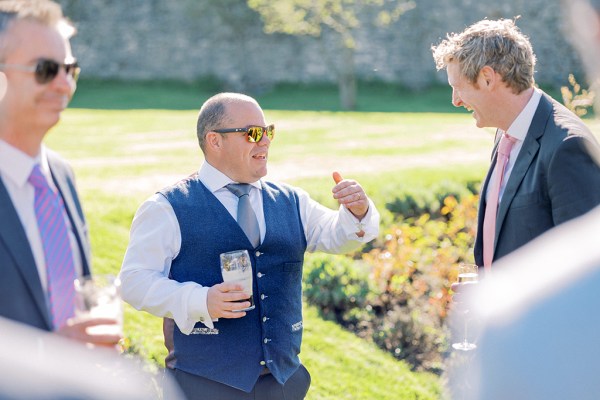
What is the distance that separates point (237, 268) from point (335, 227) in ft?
2.05

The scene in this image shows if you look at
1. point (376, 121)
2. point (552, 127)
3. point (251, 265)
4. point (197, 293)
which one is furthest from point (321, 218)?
point (376, 121)

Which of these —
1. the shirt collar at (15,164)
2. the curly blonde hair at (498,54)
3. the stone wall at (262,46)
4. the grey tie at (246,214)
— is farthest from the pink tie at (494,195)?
the stone wall at (262,46)

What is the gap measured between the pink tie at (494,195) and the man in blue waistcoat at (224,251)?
541mm

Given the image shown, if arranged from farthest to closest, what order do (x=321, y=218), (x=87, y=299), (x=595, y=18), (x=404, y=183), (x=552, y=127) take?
1. (x=404, y=183)
2. (x=321, y=218)
3. (x=552, y=127)
4. (x=87, y=299)
5. (x=595, y=18)

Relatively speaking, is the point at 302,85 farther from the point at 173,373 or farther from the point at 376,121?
the point at 173,373

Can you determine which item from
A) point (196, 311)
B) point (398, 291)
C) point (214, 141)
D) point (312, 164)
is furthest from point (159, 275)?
point (312, 164)

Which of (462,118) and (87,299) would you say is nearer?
(87,299)

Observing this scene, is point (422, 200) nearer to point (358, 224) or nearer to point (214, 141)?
point (358, 224)

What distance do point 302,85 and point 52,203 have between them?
33.7 meters

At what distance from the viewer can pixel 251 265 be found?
3.63 metres

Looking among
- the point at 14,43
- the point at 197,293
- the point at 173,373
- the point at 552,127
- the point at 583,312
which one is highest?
the point at 14,43

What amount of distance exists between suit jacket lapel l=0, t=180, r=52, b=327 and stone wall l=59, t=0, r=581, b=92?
33636 millimetres

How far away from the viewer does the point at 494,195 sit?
3988 mm

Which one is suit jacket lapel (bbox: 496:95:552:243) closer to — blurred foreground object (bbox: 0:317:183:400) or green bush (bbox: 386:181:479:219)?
blurred foreground object (bbox: 0:317:183:400)
